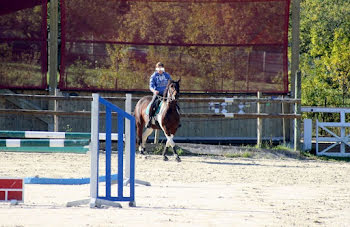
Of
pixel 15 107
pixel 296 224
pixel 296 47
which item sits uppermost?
pixel 296 47

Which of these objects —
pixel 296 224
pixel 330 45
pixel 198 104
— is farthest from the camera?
pixel 330 45

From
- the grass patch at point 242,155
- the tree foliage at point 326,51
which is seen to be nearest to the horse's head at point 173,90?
the grass patch at point 242,155

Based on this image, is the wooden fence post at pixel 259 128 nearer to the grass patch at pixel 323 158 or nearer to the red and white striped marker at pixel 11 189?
the grass patch at pixel 323 158

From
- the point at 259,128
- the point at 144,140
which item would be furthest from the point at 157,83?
the point at 259,128

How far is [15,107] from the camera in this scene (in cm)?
1750

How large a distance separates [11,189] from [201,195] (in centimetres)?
271

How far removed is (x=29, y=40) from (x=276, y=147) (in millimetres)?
→ 6785

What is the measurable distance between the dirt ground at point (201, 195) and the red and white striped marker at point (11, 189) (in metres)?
0.11

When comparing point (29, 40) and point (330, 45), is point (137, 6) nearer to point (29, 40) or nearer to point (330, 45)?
point (29, 40)

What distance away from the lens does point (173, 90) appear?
1458 cm

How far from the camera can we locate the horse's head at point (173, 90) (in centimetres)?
1453

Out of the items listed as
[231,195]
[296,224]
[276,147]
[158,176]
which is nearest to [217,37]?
[276,147]

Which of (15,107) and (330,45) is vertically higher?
(330,45)

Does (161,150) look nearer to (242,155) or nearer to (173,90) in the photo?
(242,155)
